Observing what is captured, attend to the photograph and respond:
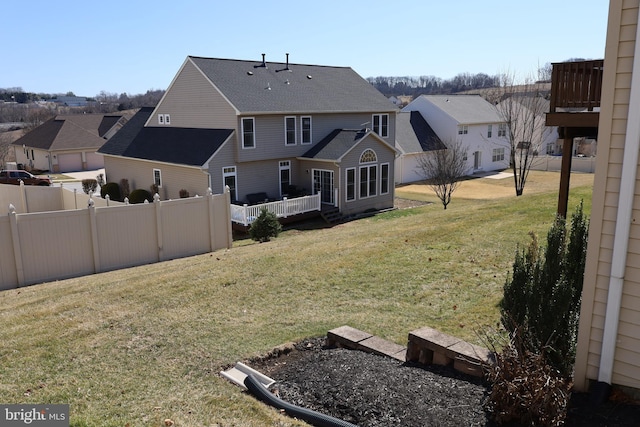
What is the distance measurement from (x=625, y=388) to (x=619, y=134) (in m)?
2.44

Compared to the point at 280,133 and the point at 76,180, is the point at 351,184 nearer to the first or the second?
the point at 280,133

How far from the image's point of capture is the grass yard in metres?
5.68

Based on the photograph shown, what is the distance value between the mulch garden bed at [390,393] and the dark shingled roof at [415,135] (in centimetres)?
3483

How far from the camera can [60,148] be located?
4800 centimetres

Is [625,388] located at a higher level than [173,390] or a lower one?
higher

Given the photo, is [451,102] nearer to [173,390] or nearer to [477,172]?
[477,172]

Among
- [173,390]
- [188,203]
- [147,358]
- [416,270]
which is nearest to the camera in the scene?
[173,390]

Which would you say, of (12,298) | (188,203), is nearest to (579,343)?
(12,298)

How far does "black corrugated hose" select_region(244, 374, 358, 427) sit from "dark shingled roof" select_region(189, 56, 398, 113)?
20.6 meters

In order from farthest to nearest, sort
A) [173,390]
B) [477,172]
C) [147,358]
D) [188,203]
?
[477,172] < [188,203] < [147,358] < [173,390]

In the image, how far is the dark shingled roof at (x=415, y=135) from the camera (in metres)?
40.8

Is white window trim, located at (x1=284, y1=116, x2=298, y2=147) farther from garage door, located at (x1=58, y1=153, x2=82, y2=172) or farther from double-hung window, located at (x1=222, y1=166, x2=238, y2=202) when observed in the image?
garage door, located at (x1=58, y1=153, x2=82, y2=172)

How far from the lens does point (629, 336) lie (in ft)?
16.1

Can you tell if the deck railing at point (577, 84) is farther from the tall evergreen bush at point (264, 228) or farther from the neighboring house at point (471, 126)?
the neighboring house at point (471, 126)
